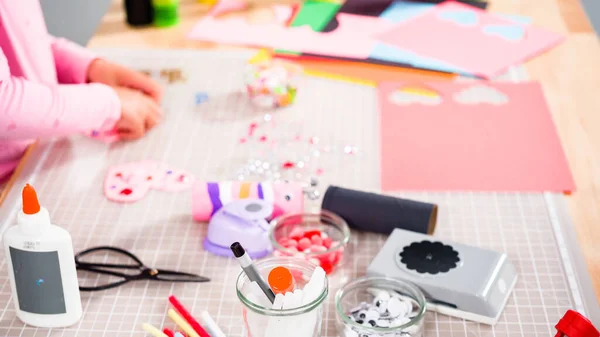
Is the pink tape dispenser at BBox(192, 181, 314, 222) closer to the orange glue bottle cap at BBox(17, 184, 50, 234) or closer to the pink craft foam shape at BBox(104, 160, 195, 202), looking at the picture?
the pink craft foam shape at BBox(104, 160, 195, 202)

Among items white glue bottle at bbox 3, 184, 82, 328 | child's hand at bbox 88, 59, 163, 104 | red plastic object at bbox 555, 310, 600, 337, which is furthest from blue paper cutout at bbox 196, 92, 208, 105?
red plastic object at bbox 555, 310, 600, 337

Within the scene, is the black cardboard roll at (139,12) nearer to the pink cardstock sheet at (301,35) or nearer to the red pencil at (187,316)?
the pink cardstock sheet at (301,35)

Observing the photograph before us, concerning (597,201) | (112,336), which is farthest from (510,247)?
(112,336)

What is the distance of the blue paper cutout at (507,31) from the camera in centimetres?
153

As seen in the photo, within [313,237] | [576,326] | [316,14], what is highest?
[576,326]

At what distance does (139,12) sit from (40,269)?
87cm

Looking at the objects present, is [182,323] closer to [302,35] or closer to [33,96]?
[33,96]

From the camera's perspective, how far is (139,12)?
62.7 inches

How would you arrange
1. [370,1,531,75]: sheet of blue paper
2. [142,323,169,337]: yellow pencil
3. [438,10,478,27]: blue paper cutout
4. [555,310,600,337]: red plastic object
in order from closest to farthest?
1. [555,310,600,337]: red plastic object
2. [142,323,169,337]: yellow pencil
3. [370,1,531,75]: sheet of blue paper
4. [438,10,478,27]: blue paper cutout

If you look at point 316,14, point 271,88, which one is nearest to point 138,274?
point 271,88

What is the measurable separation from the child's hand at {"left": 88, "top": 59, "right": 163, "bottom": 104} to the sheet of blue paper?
40 centimetres

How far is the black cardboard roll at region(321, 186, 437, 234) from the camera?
0.98 meters

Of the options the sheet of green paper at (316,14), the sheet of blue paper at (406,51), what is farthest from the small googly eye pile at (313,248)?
the sheet of green paper at (316,14)

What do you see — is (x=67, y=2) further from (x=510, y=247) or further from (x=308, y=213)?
(x=510, y=247)
